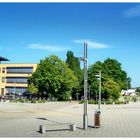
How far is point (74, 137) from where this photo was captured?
2044 centimetres

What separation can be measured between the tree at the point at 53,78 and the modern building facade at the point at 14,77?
39140 mm

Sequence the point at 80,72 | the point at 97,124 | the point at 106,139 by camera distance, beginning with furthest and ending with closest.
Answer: the point at 80,72 < the point at 97,124 < the point at 106,139

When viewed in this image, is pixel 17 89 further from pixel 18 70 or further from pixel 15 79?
pixel 18 70

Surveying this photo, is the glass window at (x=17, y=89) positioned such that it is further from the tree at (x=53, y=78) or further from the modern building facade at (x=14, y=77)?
the tree at (x=53, y=78)

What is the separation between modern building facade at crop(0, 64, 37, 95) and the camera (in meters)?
145

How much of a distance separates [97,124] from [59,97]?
261 feet

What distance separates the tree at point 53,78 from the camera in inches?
3952

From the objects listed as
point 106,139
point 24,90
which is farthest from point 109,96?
point 106,139

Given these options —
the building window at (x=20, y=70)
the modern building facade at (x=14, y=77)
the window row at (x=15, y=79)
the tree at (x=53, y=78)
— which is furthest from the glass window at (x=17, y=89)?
the tree at (x=53, y=78)

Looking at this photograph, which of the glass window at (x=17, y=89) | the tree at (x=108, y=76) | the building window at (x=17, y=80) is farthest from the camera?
the building window at (x=17, y=80)

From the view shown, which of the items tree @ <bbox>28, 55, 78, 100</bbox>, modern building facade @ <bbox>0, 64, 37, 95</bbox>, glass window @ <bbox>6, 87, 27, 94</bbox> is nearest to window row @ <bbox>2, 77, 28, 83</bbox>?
modern building facade @ <bbox>0, 64, 37, 95</bbox>

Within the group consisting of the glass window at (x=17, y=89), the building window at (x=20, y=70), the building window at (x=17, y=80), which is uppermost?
the building window at (x=20, y=70)

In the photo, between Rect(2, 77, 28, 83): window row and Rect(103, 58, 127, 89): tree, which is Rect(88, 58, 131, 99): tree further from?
Rect(2, 77, 28, 83): window row

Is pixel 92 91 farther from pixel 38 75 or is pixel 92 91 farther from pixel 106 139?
pixel 106 139
